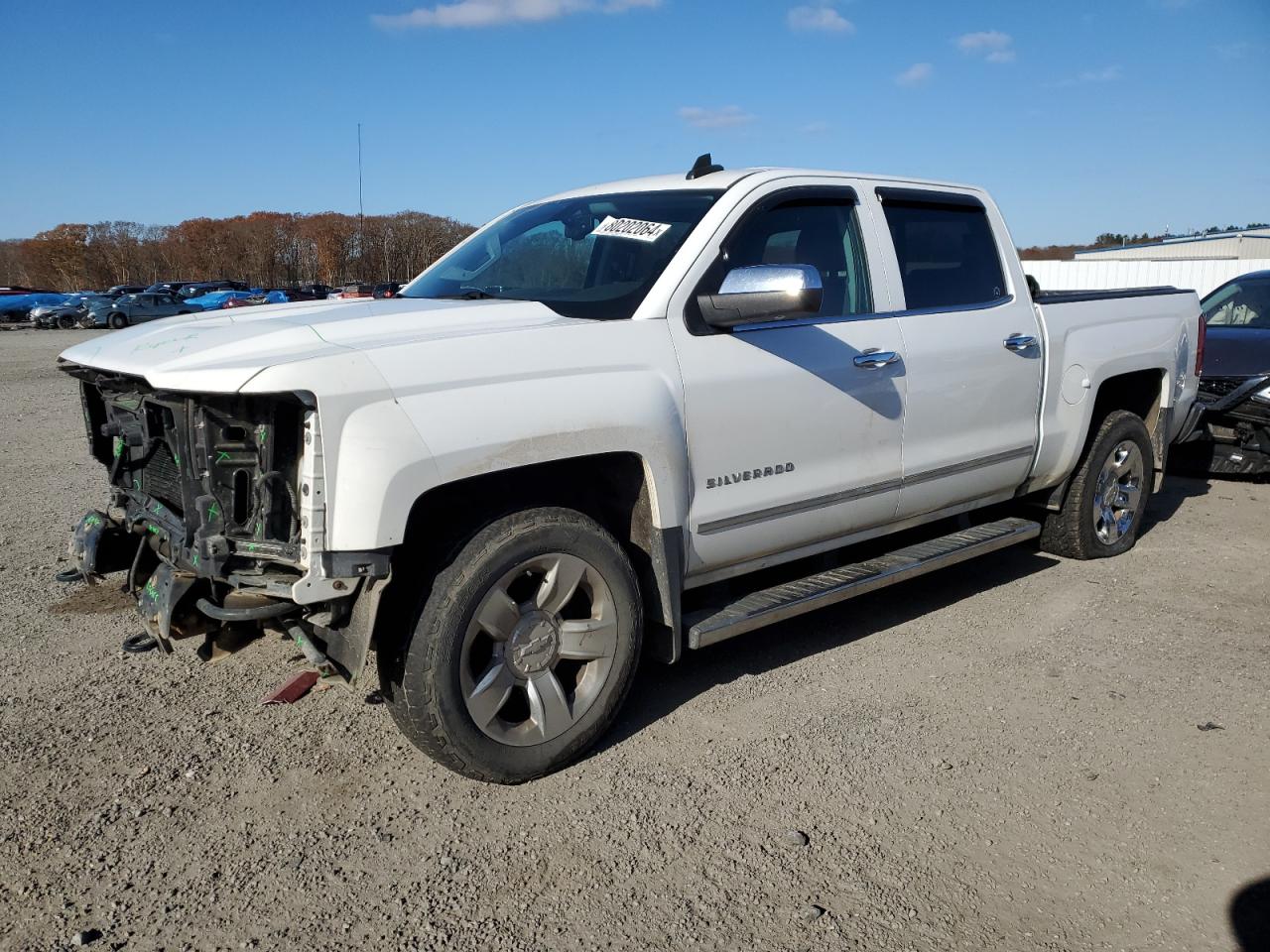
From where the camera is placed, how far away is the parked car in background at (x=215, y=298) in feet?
127

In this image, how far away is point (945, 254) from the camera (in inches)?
191

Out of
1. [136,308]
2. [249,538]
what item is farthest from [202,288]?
[249,538]

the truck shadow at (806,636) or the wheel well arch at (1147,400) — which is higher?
the wheel well arch at (1147,400)

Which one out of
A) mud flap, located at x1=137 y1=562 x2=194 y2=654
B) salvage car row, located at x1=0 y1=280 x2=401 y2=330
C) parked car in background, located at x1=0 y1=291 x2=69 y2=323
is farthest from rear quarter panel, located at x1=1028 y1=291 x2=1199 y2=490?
parked car in background, located at x1=0 y1=291 x2=69 y2=323

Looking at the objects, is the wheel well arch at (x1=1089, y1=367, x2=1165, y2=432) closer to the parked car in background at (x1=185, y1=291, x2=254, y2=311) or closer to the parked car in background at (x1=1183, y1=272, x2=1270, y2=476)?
the parked car in background at (x1=1183, y1=272, x2=1270, y2=476)

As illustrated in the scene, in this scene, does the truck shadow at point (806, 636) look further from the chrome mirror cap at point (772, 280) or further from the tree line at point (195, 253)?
the tree line at point (195, 253)

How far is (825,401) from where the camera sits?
157 inches

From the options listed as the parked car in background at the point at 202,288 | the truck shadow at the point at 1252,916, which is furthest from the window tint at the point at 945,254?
the parked car in background at the point at 202,288

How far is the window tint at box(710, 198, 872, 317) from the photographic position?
4.13 metres

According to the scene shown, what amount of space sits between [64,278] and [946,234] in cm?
7354

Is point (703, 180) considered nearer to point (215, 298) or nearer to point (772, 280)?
point (772, 280)

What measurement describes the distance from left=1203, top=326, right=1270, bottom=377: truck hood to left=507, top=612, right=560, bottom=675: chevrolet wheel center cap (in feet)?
21.8

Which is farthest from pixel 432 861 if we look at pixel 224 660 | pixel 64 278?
pixel 64 278

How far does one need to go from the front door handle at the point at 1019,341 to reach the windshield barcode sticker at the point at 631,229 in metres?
1.86
